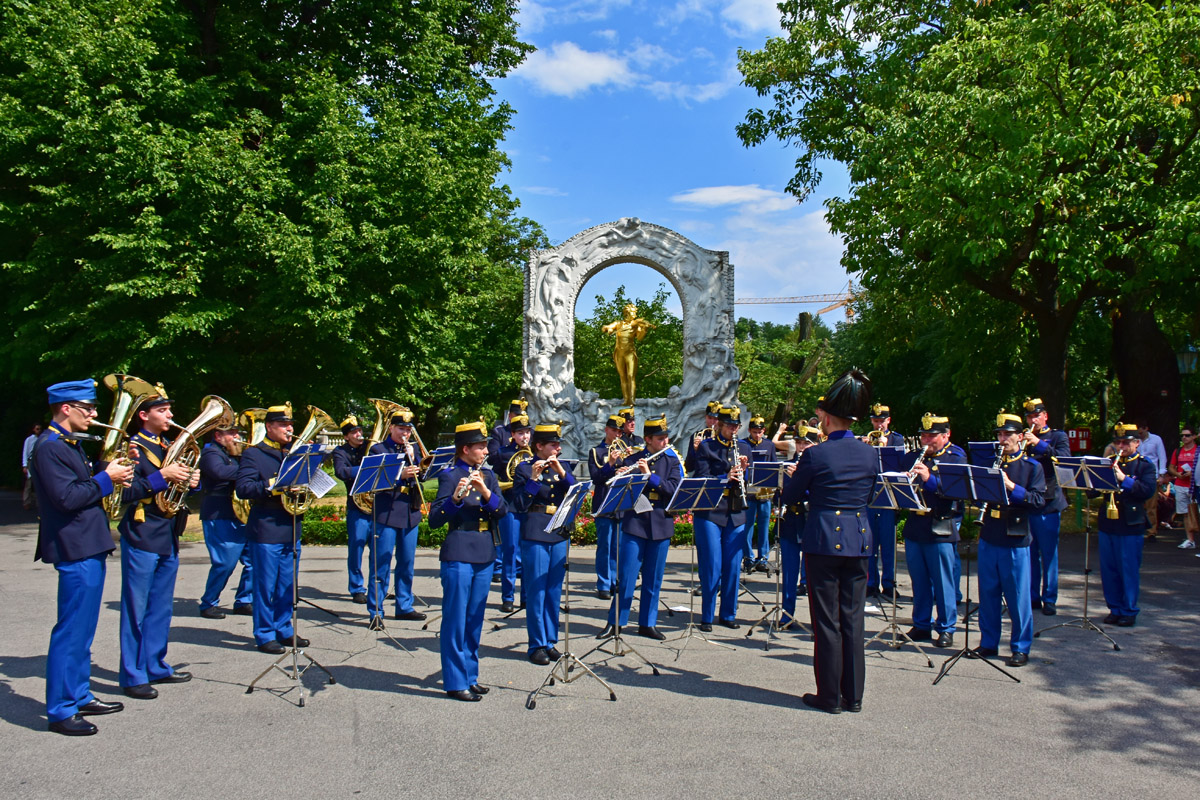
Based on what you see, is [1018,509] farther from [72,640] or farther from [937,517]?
[72,640]

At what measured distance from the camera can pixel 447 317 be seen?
75.1 ft

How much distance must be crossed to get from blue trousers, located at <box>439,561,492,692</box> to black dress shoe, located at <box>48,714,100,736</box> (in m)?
2.31

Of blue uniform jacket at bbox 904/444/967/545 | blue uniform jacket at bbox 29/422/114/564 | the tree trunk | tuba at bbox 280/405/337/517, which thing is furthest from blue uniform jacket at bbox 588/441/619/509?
the tree trunk

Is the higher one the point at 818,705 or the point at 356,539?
the point at 356,539

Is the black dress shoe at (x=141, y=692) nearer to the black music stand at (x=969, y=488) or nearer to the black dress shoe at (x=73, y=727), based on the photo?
the black dress shoe at (x=73, y=727)

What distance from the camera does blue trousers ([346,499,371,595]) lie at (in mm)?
9555

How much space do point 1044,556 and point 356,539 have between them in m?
7.70

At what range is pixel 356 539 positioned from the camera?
967 cm

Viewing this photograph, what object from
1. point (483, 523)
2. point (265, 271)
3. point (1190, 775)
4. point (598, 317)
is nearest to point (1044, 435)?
point (1190, 775)

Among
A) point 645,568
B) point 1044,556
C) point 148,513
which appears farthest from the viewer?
point 1044,556

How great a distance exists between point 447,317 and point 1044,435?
1660 cm

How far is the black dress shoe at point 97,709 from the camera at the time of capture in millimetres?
5773

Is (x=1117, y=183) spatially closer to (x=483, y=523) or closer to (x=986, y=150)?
(x=986, y=150)

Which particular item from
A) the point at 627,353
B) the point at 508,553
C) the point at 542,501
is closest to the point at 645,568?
the point at 542,501
